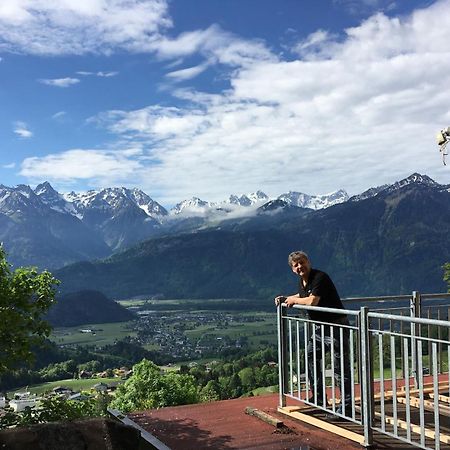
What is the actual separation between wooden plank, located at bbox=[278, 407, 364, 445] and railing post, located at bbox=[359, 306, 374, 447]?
0.64 feet

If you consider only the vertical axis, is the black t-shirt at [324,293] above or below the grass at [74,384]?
above

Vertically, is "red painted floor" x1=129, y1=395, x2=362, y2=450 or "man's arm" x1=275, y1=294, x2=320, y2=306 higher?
"man's arm" x1=275, y1=294, x2=320, y2=306

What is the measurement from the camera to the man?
603 cm

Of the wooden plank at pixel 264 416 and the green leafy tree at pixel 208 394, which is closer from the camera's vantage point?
the wooden plank at pixel 264 416

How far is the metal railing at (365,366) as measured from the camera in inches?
195

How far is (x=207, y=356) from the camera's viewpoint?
122 meters

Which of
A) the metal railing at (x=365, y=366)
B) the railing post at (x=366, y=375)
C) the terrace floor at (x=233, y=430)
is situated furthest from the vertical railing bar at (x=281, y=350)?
the railing post at (x=366, y=375)

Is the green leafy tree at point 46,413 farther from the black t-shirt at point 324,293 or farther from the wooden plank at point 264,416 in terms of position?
the black t-shirt at point 324,293

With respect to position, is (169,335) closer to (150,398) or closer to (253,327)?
(253,327)

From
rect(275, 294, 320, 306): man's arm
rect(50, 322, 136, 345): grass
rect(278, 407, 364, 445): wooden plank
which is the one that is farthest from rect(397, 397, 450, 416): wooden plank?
rect(50, 322, 136, 345): grass

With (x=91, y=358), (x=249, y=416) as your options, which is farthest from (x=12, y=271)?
(x=91, y=358)

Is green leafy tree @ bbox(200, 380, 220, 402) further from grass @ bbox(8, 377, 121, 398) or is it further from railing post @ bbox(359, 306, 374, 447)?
grass @ bbox(8, 377, 121, 398)

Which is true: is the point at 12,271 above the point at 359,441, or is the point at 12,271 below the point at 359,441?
above

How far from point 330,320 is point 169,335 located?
167 m
